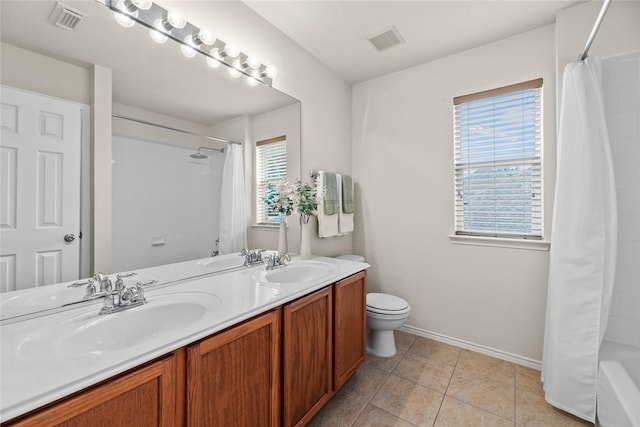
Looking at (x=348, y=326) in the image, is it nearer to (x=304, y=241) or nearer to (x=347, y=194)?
(x=304, y=241)

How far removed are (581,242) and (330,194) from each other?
5.52 feet

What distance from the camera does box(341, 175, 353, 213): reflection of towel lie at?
2648 mm

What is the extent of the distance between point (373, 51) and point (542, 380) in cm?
275

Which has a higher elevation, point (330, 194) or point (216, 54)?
point (216, 54)

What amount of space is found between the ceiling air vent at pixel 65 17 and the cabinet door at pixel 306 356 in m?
1.49

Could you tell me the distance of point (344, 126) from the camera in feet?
9.41

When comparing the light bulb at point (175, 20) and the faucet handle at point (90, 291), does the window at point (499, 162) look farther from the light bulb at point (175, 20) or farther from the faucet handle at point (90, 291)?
the faucet handle at point (90, 291)

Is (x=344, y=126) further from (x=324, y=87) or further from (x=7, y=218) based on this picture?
(x=7, y=218)

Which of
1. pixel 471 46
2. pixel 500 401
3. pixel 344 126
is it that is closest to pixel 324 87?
pixel 344 126

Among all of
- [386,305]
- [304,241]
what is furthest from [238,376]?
[386,305]

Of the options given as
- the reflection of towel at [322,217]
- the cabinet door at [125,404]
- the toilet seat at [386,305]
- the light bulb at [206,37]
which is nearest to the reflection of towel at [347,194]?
the reflection of towel at [322,217]

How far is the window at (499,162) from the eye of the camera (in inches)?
83.4

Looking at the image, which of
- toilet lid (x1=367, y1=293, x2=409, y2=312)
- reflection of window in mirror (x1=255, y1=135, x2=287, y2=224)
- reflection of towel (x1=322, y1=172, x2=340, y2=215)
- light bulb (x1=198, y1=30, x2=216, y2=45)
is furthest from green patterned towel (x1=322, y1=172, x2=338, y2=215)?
light bulb (x1=198, y1=30, x2=216, y2=45)

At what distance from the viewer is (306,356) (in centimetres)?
145
